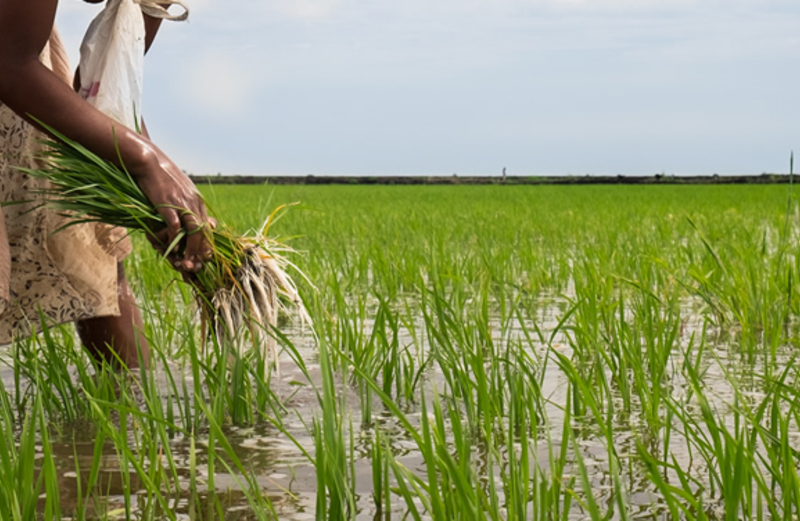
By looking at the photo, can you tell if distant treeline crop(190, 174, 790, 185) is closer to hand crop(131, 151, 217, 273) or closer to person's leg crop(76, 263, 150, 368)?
person's leg crop(76, 263, 150, 368)

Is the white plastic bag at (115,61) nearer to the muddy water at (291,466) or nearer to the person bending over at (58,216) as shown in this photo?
the person bending over at (58,216)

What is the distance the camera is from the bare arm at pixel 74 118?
80.5 inches

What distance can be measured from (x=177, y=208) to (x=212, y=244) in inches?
5.7

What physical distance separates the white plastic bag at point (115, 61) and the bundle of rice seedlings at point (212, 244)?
0.70 ft

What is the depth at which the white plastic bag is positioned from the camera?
2.48 metres

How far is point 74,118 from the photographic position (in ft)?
7.00

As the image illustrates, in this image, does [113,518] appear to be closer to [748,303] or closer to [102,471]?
[102,471]

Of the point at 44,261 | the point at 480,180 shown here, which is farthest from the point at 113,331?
the point at 480,180

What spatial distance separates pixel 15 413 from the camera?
259 cm

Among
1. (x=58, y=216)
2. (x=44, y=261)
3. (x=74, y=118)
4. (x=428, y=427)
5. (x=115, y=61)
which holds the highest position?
(x=115, y=61)

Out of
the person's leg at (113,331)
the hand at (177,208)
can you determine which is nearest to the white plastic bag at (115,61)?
the hand at (177,208)

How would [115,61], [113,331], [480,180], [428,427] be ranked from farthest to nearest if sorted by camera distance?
[480,180] → [113,331] → [115,61] → [428,427]

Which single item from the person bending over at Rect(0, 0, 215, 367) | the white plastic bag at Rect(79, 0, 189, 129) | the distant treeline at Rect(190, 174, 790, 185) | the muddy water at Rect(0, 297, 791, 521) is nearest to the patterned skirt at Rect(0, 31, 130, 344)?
the person bending over at Rect(0, 0, 215, 367)

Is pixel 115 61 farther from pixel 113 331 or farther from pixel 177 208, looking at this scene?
pixel 113 331
